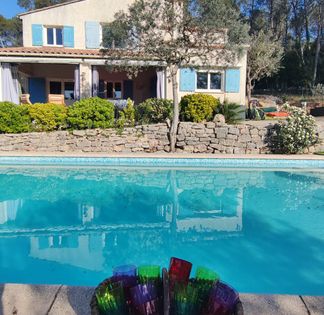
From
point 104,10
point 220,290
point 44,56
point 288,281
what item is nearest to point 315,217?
point 288,281

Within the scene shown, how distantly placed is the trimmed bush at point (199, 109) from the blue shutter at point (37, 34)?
1011cm

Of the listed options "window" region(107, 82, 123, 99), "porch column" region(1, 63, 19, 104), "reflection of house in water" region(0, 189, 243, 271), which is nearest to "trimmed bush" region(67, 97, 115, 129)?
"porch column" region(1, 63, 19, 104)

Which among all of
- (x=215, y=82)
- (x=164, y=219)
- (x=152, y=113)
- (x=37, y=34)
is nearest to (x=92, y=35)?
(x=37, y=34)

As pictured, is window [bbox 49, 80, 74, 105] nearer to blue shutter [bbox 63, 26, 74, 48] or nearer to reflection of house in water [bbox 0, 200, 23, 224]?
blue shutter [bbox 63, 26, 74, 48]

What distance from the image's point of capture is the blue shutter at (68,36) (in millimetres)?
19719

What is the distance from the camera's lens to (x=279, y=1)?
38.5 meters

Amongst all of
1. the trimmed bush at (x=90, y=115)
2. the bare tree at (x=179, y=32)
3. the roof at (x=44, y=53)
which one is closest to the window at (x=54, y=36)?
the roof at (x=44, y=53)

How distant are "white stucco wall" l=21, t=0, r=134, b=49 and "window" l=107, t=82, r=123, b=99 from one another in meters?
3.03

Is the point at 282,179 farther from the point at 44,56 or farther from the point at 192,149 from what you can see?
the point at 44,56

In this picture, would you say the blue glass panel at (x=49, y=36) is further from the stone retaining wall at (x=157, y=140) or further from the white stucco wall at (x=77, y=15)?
the stone retaining wall at (x=157, y=140)

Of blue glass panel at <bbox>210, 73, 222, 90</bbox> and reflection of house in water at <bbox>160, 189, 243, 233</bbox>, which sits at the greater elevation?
blue glass panel at <bbox>210, 73, 222, 90</bbox>

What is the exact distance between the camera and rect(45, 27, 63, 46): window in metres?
20.1

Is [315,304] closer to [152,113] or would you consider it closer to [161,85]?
[152,113]

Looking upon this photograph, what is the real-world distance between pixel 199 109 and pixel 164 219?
850 cm
